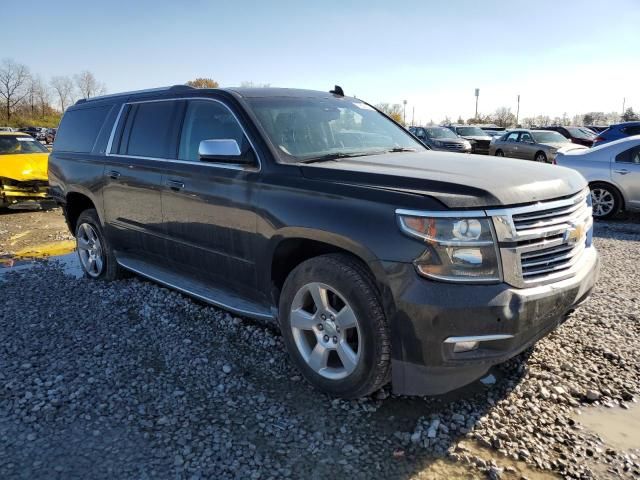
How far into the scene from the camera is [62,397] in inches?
129

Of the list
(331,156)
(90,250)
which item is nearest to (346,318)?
(331,156)

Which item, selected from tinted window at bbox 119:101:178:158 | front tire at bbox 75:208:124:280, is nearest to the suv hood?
tinted window at bbox 119:101:178:158

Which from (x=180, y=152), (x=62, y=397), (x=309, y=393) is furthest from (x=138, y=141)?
(x=309, y=393)

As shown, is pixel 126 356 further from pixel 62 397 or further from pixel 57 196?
pixel 57 196

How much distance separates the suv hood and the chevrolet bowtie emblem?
0.67 feet

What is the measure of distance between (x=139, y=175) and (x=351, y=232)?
2.59 m

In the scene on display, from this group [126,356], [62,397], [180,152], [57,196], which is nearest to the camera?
[62,397]

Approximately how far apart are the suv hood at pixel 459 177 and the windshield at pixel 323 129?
0.28m

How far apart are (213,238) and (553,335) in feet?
8.91

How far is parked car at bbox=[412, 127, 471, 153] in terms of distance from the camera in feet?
70.9

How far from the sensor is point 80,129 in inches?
231

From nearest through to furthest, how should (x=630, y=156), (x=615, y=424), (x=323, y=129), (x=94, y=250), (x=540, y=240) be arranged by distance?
(x=540, y=240), (x=615, y=424), (x=323, y=129), (x=94, y=250), (x=630, y=156)

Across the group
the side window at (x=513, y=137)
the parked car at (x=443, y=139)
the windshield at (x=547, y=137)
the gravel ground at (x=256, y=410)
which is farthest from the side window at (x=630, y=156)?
the side window at (x=513, y=137)

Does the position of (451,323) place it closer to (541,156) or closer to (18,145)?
(18,145)
